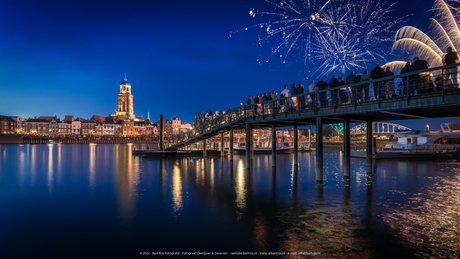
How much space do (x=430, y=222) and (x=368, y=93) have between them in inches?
357

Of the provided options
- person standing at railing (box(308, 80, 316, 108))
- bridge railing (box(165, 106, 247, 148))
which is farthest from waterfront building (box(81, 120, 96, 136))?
person standing at railing (box(308, 80, 316, 108))

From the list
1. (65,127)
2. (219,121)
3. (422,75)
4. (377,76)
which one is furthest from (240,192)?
(65,127)

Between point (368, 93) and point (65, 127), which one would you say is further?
point (65, 127)

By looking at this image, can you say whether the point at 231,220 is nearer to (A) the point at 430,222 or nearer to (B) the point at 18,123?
(A) the point at 430,222

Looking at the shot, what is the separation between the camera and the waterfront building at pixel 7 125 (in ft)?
575

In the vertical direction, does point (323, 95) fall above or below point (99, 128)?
below

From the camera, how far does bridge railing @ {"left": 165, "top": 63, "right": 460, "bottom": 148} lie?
1452 centimetres

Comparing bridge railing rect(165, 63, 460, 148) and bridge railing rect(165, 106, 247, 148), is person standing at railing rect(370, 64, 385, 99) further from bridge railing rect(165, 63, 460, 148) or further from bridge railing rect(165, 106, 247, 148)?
bridge railing rect(165, 106, 247, 148)

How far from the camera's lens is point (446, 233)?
1010 cm

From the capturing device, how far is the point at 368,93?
17812 millimetres

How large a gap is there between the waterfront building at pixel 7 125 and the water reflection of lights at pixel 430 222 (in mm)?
224844

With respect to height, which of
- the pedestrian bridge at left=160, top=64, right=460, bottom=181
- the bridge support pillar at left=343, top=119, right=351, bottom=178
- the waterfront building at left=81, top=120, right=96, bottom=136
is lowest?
the bridge support pillar at left=343, top=119, right=351, bottom=178

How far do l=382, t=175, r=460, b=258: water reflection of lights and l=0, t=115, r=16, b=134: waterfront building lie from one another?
224844mm

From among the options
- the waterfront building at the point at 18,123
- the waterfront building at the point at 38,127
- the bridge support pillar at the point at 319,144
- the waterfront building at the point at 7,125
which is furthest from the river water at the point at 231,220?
the waterfront building at the point at 18,123
